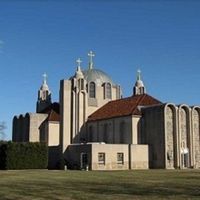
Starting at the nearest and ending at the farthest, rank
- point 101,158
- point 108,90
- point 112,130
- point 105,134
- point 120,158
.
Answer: point 101,158
point 120,158
point 112,130
point 105,134
point 108,90

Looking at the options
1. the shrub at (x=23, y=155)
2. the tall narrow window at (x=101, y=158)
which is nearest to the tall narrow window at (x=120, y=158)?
the tall narrow window at (x=101, y=158)

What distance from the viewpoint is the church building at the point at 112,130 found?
58.7 meters

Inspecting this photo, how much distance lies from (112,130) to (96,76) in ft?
50.5

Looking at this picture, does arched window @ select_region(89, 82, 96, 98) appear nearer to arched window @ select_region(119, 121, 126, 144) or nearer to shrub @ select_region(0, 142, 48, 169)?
arched window @ select_region(119, 121, 126, 144)

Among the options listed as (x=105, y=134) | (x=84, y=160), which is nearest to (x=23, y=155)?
(x=84, y=160)

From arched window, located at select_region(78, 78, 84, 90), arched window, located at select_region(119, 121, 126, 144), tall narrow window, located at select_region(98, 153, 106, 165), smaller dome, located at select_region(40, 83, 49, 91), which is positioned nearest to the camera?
tall narrow window, located at select_region(98, 153, 106, 165)

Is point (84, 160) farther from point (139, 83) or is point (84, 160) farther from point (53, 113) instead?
point (139, 83)

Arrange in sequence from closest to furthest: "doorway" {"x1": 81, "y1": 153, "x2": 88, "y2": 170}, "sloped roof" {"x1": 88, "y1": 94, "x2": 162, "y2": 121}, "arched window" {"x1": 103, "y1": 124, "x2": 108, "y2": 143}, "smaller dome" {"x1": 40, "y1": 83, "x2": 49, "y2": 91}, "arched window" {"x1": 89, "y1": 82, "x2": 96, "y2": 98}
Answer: "doorway" {"x1": 81, "y1": 153, "x2": 88, "y2": 170} → "sloped roof" {"x1": 88, "y1": 94, "x2": 162, "y2": 121} → "arched window" {"x1": 103, "y1": 124, "x2": 108, "y2": 143} → "arched window" {"x1": 89, "y1": 82, "x2": 96, "y2": 98} → "smaller dome" {"x1": 40, "y1": 83, "x2": 49, "y2": 91}

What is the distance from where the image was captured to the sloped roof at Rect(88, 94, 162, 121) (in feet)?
210

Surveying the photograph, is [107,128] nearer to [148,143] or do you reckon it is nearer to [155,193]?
[148,143]

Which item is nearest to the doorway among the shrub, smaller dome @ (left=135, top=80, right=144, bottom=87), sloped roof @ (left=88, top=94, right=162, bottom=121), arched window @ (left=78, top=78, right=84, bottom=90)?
the shrub

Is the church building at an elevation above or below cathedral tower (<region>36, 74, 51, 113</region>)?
below

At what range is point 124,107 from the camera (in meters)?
66.4

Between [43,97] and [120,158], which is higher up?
[43,97]
